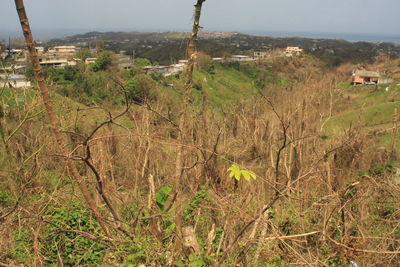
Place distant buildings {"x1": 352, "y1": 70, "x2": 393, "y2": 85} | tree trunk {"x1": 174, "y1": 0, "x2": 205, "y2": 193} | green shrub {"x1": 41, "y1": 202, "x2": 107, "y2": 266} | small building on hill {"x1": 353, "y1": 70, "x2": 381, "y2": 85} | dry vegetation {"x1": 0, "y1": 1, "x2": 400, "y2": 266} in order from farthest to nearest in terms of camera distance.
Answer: small building on hill {"x1": 353, "y1": 70, "x2": 381, "y2": 85}
distant buildings {"x1": 352, "y1": 70, "x2": 393, "y2": 85}
green shrub {"x1": 41, "y1": 202, "x2": 107, "y2": 266}
tree trunk {"x1": 174, "y1": 0, "x2": 205, "y2": 193}
dry vegetation {"x1": 0, "y1": 1, "x2": 400, "y2": 266}

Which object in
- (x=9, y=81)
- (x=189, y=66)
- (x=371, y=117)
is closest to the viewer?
(x=189, y=66)

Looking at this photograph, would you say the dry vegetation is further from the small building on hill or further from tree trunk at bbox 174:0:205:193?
the small building on hill

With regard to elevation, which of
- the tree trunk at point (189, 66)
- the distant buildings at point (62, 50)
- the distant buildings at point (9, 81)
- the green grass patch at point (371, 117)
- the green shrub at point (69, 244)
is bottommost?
the distant buildings at point (62, 50)

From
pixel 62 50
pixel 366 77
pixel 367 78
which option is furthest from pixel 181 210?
pixel 62 50

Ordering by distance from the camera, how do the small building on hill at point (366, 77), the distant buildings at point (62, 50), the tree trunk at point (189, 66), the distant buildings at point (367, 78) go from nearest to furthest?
1. the tree trunk at point (189, 66)
2. the distant buildings at point (367, 78)
3. the small building on hill at point (366, 77)
4. the distant buildings at point (62, 50)

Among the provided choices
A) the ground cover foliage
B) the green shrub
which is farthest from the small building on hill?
the green shrub

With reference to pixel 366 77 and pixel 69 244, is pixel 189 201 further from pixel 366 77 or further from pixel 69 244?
pixel 366 77

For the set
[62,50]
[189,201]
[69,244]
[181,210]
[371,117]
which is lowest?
[62,50]

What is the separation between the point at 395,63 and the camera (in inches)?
1756

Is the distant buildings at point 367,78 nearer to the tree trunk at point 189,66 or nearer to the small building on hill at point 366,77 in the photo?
the small building on hill at point 366,77

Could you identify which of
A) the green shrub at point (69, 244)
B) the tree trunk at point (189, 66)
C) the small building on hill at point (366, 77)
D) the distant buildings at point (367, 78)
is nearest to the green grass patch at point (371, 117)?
the distant buildings at point (367, 78)

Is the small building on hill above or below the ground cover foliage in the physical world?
below

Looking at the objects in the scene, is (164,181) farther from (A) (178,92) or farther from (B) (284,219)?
(A) (178,92)

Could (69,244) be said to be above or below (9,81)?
below
